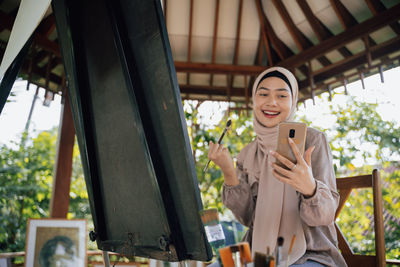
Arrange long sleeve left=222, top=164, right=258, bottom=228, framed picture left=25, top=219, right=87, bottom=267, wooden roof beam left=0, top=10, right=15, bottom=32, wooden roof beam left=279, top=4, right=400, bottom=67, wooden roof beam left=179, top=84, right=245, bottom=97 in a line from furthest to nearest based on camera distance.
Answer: wooden roof beam left=179, top=84, right=245, bottom=97 → wooden roof beam left=279, top=4, right=400, bottom=67 → wooden roof beam left=0, top=10, right=15, bottom=32 → framed picture left=25, top=219, right=87, bottom=267 → long sleeve left=222, top=164, right=258, bottom=228

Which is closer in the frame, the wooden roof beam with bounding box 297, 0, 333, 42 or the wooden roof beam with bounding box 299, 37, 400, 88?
the wooden roof beam with bounding box 299, 37, 400, 88

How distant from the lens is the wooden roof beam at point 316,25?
3.74 metres

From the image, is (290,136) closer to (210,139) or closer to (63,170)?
(63,170)

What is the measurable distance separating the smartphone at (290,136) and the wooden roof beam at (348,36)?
276 cm

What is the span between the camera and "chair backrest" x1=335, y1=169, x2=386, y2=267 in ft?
3.99

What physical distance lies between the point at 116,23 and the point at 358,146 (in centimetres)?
465

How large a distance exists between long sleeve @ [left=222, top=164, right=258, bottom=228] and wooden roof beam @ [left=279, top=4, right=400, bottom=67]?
2.58 meters

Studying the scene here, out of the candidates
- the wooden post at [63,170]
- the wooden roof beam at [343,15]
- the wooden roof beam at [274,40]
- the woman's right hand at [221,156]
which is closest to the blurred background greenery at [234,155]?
the wooden post at [63,170]

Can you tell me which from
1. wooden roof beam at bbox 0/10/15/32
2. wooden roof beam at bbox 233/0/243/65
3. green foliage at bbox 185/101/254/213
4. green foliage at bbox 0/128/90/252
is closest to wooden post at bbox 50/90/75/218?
green foliage at bbox 0/128/90/252

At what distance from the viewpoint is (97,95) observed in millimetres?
1086

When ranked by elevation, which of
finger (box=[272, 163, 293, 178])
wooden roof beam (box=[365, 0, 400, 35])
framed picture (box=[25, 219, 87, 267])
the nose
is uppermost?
wooden roof beam (box=[365, 0, 400, 35])

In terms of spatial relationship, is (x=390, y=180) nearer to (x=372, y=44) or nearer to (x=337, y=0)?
(x=372, y=44)

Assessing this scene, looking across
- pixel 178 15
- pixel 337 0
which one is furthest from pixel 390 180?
pixel 178 15

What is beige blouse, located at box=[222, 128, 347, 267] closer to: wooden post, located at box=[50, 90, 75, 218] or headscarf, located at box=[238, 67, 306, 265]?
headscarf, located at box=[238, 67, 306, 265]
